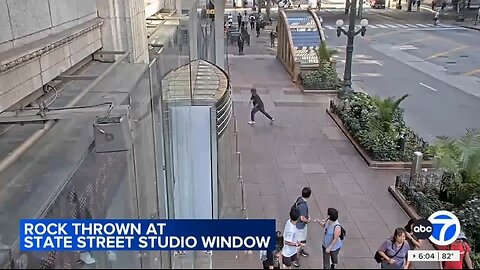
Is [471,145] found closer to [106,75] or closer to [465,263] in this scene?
[465,263]

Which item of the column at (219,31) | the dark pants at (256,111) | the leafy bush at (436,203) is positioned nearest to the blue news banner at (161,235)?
the leafy bush at (436,203)

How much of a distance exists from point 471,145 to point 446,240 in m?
5.75

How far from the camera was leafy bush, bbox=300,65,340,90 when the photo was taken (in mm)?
21406

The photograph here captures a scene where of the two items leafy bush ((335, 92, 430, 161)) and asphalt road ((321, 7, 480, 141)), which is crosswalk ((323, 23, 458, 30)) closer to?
asphalt road ((321, 7, 480, 141))

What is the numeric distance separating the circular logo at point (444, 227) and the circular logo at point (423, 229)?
59mm

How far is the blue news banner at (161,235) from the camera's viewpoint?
111 inches

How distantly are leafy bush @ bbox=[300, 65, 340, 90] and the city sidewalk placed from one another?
1471 mm

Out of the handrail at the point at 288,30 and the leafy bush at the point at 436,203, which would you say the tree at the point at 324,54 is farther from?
the leafy bush at the point at 436,203

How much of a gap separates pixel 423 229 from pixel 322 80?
1684cm

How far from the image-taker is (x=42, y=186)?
6.26m

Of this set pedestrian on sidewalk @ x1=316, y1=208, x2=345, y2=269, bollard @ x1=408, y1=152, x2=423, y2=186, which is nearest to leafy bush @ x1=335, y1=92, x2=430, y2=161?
bollard @ x1=408, y1=152, x2=423, y2=186

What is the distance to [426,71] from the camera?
2658 centimetres

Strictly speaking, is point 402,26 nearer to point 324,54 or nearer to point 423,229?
point 324,54

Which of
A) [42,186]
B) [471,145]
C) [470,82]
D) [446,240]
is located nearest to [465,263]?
[446,240]
